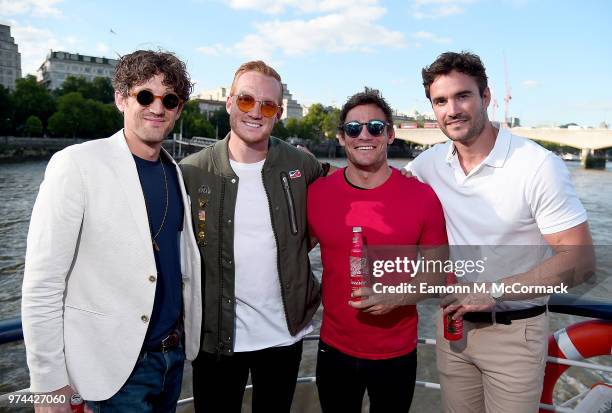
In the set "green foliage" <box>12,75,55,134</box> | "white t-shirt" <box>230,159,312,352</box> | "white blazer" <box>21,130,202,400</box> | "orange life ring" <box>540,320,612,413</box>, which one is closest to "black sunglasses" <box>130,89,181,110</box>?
"white blazer" <box>21,130,202,400</box>

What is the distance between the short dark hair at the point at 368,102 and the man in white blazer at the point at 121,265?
863 millimetres

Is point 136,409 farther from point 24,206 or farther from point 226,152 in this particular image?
point 24,206

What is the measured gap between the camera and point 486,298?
218cm

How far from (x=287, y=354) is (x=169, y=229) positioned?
945mm

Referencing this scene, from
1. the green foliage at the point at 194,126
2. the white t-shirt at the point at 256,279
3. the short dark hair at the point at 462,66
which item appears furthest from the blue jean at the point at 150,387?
the green foliage at the point at 194,126

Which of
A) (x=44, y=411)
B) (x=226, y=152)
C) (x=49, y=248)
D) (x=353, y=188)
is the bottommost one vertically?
(x=44, y=411)

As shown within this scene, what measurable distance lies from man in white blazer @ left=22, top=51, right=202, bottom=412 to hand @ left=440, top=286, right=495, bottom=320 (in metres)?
1.23

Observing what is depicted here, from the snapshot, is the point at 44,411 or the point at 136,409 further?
the point at 136,409

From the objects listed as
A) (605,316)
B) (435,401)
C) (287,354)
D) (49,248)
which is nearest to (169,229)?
(49,248)

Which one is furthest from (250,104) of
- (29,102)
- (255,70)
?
(29,102)

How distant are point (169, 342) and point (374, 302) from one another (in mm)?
977

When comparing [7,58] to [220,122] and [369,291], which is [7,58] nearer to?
[220,122]

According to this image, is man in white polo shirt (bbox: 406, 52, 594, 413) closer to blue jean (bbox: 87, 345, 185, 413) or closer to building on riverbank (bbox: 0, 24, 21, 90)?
blue jean (bbox: 87, 345, 185, 413)

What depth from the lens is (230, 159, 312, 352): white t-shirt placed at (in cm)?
247
